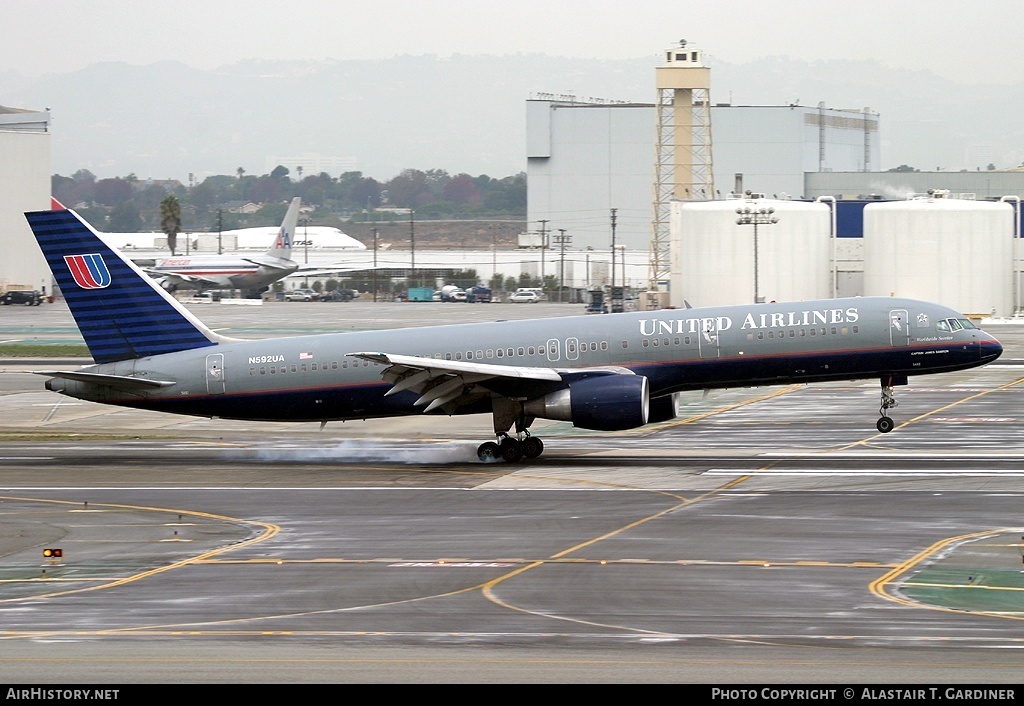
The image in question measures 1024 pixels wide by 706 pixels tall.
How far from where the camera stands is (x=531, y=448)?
1572 inches

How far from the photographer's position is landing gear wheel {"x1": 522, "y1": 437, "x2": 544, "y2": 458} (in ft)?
131

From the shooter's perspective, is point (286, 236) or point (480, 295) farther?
point (480, 295)

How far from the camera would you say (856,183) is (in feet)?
623

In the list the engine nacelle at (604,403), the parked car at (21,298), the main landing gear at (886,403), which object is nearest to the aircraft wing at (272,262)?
the parked car at (21,298)

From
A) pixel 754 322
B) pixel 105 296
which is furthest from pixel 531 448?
pixel 105 296

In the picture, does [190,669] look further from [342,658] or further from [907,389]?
[907,389]

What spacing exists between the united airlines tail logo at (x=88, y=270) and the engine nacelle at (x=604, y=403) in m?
15.2

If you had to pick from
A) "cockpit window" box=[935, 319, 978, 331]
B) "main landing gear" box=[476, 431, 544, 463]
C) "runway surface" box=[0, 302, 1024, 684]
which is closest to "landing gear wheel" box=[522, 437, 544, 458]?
"main landing gear" box=[476, 431, 544, 463]

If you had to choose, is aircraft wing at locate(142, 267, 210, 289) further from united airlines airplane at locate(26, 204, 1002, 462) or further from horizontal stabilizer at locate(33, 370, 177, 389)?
horizontal stabilizer at locate(33, 370, 177, 389)

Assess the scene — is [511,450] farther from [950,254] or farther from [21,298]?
[21,298]

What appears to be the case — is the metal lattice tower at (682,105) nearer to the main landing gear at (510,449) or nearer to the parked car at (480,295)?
the parked car at (480,295)

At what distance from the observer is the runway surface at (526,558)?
17.5 metres

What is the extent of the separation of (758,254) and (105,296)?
82961 mm

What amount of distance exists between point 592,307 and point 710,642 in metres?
108
